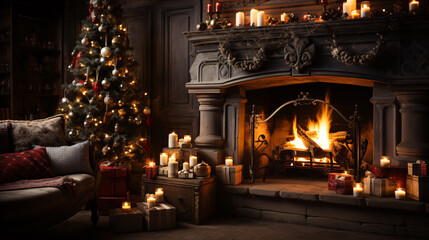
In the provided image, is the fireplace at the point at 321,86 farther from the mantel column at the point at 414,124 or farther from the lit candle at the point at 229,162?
the lit candle at the point at 229,162

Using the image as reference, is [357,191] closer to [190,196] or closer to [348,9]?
[190,196]

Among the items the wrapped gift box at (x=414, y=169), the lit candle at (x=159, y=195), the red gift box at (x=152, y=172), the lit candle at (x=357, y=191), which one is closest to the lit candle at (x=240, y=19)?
the red gift box at (x=152, y=172)

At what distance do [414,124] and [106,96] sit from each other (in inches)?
126

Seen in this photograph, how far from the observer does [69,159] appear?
3.54m

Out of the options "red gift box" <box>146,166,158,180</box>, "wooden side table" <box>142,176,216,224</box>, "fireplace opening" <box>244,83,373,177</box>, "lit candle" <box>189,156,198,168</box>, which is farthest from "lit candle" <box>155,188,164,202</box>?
"fireplace opening" <box>244,83,373,177</box>

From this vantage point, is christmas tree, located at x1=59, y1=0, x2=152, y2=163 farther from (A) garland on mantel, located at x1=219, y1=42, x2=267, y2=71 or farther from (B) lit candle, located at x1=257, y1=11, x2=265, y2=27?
(B) lit candle, located at x1=257, y1=11, x2=265, y2=27

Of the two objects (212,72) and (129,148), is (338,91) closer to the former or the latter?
(212,72)

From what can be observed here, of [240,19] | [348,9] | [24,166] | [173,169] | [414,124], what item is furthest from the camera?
[240,19]

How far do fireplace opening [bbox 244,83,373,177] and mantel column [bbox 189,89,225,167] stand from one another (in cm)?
37

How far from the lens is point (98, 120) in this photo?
14.9 ft

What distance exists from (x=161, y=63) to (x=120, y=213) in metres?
2.32

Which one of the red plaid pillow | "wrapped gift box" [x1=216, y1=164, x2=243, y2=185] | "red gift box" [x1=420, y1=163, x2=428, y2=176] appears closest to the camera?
the red plaid pillow

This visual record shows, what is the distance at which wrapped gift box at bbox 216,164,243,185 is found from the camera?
13.2 ft

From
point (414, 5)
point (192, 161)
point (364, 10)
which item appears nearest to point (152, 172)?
point (192, 161)
